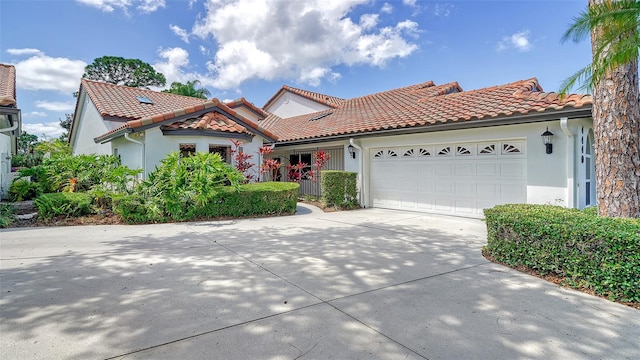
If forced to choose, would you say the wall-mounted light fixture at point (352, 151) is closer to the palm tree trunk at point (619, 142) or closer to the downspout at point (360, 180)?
the downspout at point (360, 180)

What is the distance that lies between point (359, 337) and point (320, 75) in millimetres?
24952

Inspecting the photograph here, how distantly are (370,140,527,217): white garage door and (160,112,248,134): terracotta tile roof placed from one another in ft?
17.9

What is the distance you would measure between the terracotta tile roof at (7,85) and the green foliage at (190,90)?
587 inches

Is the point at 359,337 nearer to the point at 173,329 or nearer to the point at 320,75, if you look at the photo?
the point at 173,329

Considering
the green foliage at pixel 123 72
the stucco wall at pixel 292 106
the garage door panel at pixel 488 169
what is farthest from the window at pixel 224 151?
the green foliage at pixel 123 72

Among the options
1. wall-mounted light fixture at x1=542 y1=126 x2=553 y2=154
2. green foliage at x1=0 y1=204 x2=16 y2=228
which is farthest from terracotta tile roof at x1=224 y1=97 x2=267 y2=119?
wall-mounted light fixture at x1=542 y1=126 x2=553 y2=154

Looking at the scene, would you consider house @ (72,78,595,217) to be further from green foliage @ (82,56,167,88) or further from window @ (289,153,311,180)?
green foliage @ (82,56,167,88)

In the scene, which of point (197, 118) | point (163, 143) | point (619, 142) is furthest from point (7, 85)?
point (619, 142)

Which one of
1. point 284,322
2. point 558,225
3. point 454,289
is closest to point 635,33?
point 558,225

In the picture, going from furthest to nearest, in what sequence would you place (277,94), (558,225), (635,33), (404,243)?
1. (277,94)
2. (404,243)
3. (558,225)
4. (635,33)

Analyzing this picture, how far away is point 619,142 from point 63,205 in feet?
40.5

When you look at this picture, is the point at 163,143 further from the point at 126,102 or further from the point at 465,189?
the point at 465,189

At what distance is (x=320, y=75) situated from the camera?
25.7 m

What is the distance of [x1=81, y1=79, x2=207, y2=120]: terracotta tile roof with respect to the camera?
1510cm
